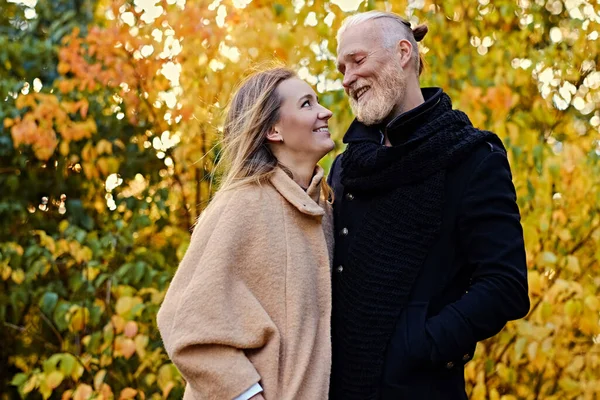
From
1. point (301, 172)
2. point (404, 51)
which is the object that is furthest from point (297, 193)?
point (404, 51)

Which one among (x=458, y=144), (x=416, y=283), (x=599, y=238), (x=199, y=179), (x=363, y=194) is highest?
(x=458, y=144)

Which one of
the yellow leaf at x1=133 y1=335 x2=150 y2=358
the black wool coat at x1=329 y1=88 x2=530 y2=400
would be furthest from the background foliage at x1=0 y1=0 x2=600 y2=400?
the black wool coat at x1=329 y1=88 x2=530 y2=400

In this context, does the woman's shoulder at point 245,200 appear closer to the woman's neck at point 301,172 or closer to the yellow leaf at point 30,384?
the woman's neck at point 301,172

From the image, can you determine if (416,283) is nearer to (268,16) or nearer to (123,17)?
(268,16)

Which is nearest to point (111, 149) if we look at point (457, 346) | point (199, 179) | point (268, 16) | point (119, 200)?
point (119, 200)

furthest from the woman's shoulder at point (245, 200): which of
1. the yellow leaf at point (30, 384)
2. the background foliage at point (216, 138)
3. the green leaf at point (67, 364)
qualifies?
the yellow leaf at point (30, 384)

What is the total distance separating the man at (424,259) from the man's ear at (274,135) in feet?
0.69

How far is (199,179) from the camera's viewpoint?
4.02m

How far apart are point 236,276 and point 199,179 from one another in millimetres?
2042

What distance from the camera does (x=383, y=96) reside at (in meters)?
2.30

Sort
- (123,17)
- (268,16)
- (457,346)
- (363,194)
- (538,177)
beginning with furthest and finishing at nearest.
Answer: (123,17) → (268,16) → (538,177) → (363,194) → (457,346)

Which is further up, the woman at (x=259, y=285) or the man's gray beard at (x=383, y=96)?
the man's gray beard at (x=383, y=96)

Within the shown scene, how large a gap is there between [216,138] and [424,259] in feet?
5.66

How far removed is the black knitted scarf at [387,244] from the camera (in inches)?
80.8
